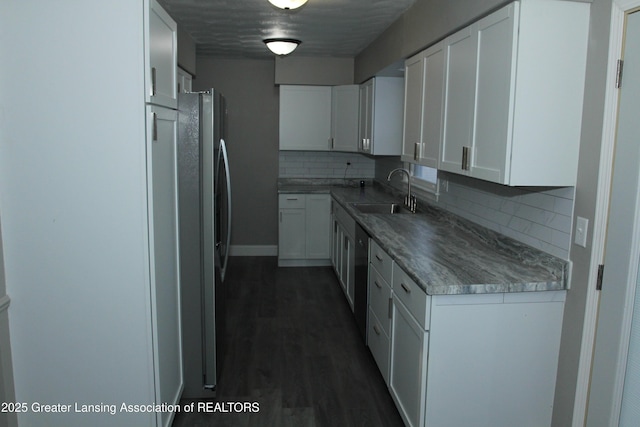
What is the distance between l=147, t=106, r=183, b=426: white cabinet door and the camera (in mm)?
2246

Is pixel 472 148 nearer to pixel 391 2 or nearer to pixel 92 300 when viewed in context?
pixel 391 2

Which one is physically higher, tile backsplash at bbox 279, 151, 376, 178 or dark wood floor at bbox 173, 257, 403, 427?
tile backsplash at bbox 279, 151, 376, 178

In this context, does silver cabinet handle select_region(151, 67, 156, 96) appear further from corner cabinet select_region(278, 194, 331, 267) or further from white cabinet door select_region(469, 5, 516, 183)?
corner cabinet select_region(278, 194, 331, 267)

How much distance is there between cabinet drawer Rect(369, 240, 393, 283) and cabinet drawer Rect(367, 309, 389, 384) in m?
0.35

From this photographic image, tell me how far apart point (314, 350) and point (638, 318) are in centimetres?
234

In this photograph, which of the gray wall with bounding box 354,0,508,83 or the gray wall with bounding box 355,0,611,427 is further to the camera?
the gray wall with bounding box 354,0,508,83

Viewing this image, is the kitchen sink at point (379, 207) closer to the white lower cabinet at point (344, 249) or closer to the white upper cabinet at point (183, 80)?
the white lower cabinet at point (344, 249)

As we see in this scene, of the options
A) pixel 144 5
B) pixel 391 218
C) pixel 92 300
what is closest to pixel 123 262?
pixel 92 300

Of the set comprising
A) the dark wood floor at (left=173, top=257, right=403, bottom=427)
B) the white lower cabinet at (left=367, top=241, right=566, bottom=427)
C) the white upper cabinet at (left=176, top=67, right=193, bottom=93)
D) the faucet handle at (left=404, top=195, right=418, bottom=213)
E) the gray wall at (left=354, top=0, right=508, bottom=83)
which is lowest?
the dark wood floor at (left=173, top=257, right=403, bottom=427)

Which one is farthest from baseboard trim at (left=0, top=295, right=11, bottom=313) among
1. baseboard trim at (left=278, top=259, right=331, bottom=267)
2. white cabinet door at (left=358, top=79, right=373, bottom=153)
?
baseboard trim at (left=278, top=259, right=331, bottom=267)

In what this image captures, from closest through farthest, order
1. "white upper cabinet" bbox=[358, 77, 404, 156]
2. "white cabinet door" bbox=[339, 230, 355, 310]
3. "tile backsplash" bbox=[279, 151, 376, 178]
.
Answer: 1. "white cabinet door" bbox=[339, 230, 355, 310]
2. "white upper cabinet" bbox=[358, 77, 404, 156]
3. "tile backsplash" bbox=[279, 151, 376, 178]

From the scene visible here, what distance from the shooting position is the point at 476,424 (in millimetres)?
2416

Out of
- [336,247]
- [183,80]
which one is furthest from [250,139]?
[336,247]

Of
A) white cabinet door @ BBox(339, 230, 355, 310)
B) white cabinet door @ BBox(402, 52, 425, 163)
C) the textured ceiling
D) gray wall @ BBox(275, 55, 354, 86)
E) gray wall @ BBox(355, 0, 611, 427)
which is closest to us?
gray wall @ BBox(355, 0, 611, 427)
